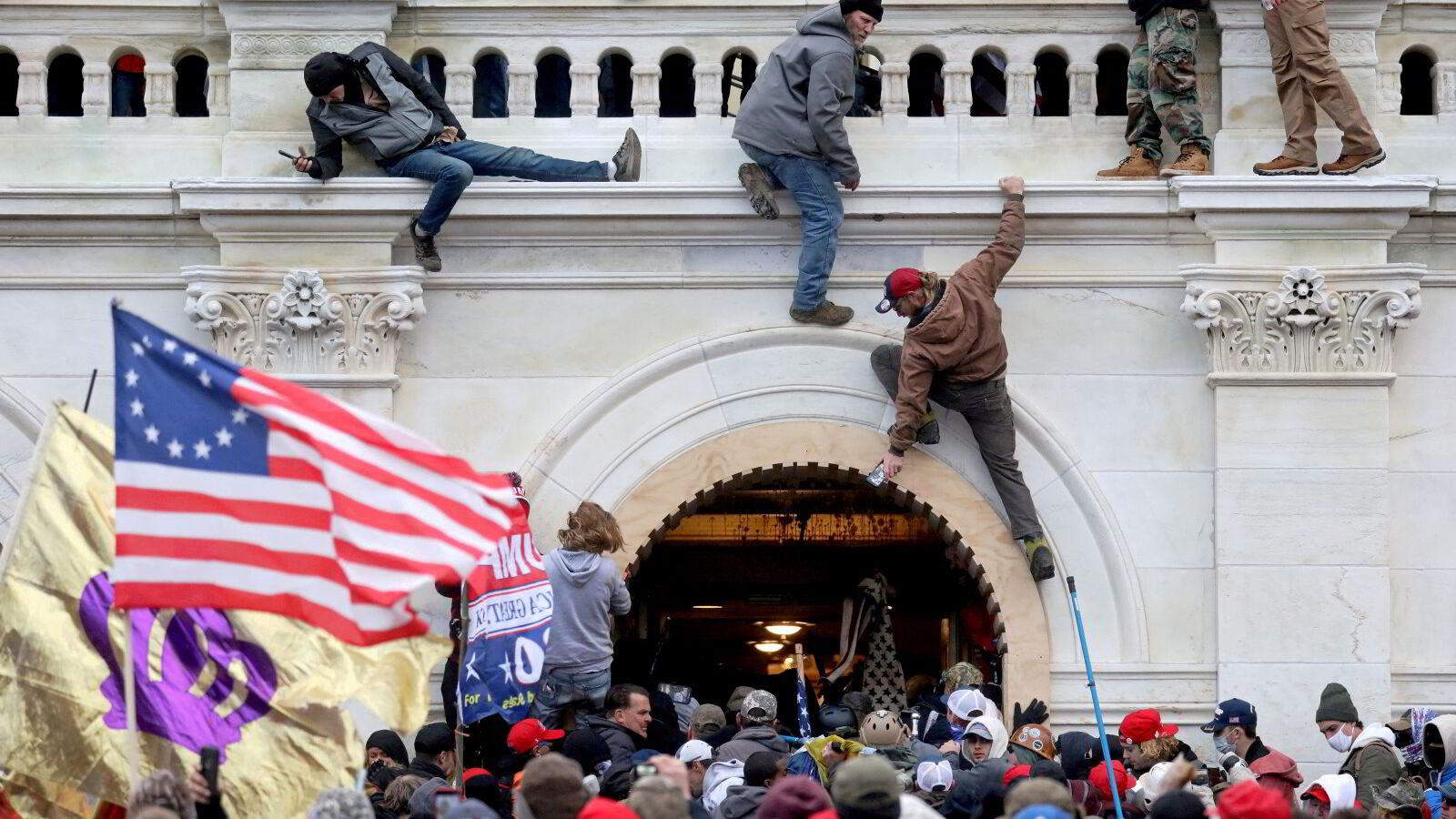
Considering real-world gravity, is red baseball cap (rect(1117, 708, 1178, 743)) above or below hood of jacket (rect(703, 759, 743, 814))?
above

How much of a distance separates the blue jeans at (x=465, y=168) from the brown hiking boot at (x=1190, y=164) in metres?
3.55

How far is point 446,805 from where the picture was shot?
12.1 metres

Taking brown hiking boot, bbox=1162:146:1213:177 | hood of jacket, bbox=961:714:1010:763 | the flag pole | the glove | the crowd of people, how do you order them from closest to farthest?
the flag pole → the crowd of people → hood of jacket, bbox=961:714:1010:763 → the glove → brown hiking boot, bbox=1162:146:1213:177

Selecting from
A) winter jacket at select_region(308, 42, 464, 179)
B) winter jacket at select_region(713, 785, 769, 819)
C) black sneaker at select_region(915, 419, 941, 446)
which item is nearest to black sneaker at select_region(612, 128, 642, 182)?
winter jacket at select_region(308, 42, 464, 179)

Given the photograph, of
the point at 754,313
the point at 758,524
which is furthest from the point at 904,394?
the point at 758,524

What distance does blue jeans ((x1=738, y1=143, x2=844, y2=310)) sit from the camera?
17.4 meters

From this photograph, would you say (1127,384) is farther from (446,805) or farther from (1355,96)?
(446,805)

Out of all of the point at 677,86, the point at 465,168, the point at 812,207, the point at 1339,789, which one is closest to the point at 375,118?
the point at 465,168

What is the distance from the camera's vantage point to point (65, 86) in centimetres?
1839

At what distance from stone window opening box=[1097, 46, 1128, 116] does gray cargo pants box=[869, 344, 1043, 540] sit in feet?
6.81

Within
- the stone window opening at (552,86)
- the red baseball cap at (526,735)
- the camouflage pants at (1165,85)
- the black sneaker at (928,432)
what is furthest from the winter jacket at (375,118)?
the camouflage pants at (1165,85)

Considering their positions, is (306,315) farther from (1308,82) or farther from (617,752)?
(1308,82)

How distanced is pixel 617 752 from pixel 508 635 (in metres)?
1.01

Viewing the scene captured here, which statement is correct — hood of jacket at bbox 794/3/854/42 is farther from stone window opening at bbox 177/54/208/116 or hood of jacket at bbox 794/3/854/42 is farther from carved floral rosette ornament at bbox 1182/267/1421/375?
stone window opening at bbox 177/54/208/116
